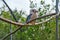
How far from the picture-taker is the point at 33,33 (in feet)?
11.8

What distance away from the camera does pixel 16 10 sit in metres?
4.14

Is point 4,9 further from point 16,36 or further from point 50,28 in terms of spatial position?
point 50,28

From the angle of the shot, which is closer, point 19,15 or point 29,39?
point 29,39

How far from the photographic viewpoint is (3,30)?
13.3 feet

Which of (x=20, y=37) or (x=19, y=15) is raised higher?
(x=19, y=15)

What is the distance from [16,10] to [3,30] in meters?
0.48

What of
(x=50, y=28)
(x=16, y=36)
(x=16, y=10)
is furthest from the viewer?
(x=16, y=10)

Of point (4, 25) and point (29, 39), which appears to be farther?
point (4, 25)

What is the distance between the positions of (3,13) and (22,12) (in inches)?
16.2

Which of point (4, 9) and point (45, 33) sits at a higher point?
point (4, 9)

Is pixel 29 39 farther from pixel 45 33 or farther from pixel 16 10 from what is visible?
pixel 16 10

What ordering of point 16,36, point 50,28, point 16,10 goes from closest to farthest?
point 50,28, point 16,36, point 16,10

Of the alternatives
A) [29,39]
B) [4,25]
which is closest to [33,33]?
[29,39]

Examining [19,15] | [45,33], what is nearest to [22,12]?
[19,15]
